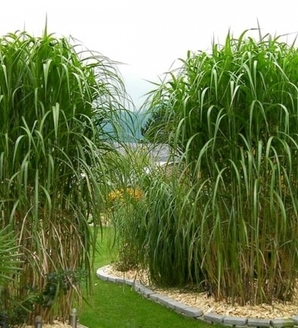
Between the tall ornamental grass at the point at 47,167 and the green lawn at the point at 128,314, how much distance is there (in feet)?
2.33

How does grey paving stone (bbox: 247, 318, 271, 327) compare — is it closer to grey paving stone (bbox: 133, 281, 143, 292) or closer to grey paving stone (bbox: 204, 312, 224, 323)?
grey paving stone (bbox: 204, 312, 224, 323)

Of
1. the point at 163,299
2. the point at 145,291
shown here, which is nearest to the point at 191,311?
the point at 163,299

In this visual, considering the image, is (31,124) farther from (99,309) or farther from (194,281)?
(194,281)

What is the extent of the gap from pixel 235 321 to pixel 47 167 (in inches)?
71.4

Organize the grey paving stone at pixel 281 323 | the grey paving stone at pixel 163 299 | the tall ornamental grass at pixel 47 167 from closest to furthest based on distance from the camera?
the tall ornamental grass at pixel 47 167 < the grey paving stone at pixel 281 323 < the grey paving stone at pixel 163 299

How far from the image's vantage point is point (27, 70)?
11.5ft

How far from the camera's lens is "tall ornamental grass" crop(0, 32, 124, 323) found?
11.2ft

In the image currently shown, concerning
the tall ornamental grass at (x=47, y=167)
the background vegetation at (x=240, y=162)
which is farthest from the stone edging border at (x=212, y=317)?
Answer: the tall ornamental grass at (x=47, y=167)

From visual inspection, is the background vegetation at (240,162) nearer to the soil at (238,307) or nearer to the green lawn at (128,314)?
the soil at (238,307)

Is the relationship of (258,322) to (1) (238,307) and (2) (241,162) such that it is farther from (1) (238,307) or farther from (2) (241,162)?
(2) (241,162)

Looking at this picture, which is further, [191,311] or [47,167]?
[191,311]

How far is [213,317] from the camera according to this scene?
4.40 m

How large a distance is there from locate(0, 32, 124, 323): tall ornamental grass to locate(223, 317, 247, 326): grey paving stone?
1151 millimetres

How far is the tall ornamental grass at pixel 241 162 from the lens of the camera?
4.21 metres
